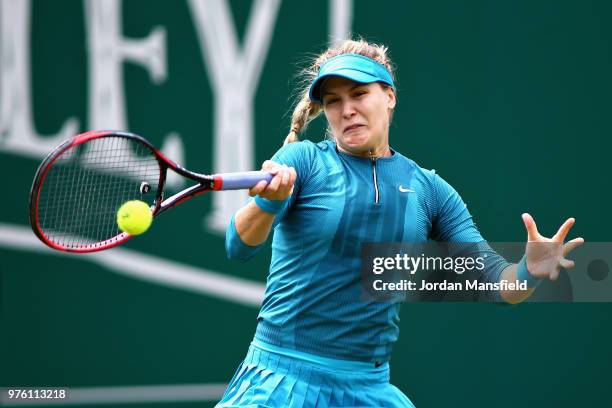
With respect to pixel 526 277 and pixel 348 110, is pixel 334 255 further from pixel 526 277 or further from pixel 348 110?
pixel 526 277

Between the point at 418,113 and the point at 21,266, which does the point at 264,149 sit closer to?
the point at 418,113

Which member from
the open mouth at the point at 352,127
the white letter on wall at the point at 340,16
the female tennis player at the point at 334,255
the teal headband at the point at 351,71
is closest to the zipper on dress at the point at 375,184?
the female tennis player at the point at 334,255

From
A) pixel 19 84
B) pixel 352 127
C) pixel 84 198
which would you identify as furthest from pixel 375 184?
pixel 19 84

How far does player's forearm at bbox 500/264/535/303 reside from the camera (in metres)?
3.21

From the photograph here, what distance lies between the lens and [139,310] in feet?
17.2

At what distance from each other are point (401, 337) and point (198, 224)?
124cm

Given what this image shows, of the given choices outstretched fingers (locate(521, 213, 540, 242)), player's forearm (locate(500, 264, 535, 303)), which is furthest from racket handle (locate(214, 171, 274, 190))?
player's forearm (locate(500, 264, 535, 303))

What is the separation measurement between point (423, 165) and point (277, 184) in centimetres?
267

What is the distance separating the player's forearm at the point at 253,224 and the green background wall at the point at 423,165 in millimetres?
2324

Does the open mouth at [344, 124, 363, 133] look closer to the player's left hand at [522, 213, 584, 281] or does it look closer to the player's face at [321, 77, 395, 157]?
Answer: the player's face at [321, 77, 395, 157]

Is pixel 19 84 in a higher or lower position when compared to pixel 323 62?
higher

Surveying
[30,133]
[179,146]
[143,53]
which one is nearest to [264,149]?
[179,146]

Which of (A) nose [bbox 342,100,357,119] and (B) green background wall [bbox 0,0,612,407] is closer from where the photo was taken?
(A) nose [bbox 342,100,357,119]

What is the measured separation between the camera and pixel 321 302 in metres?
3.07
